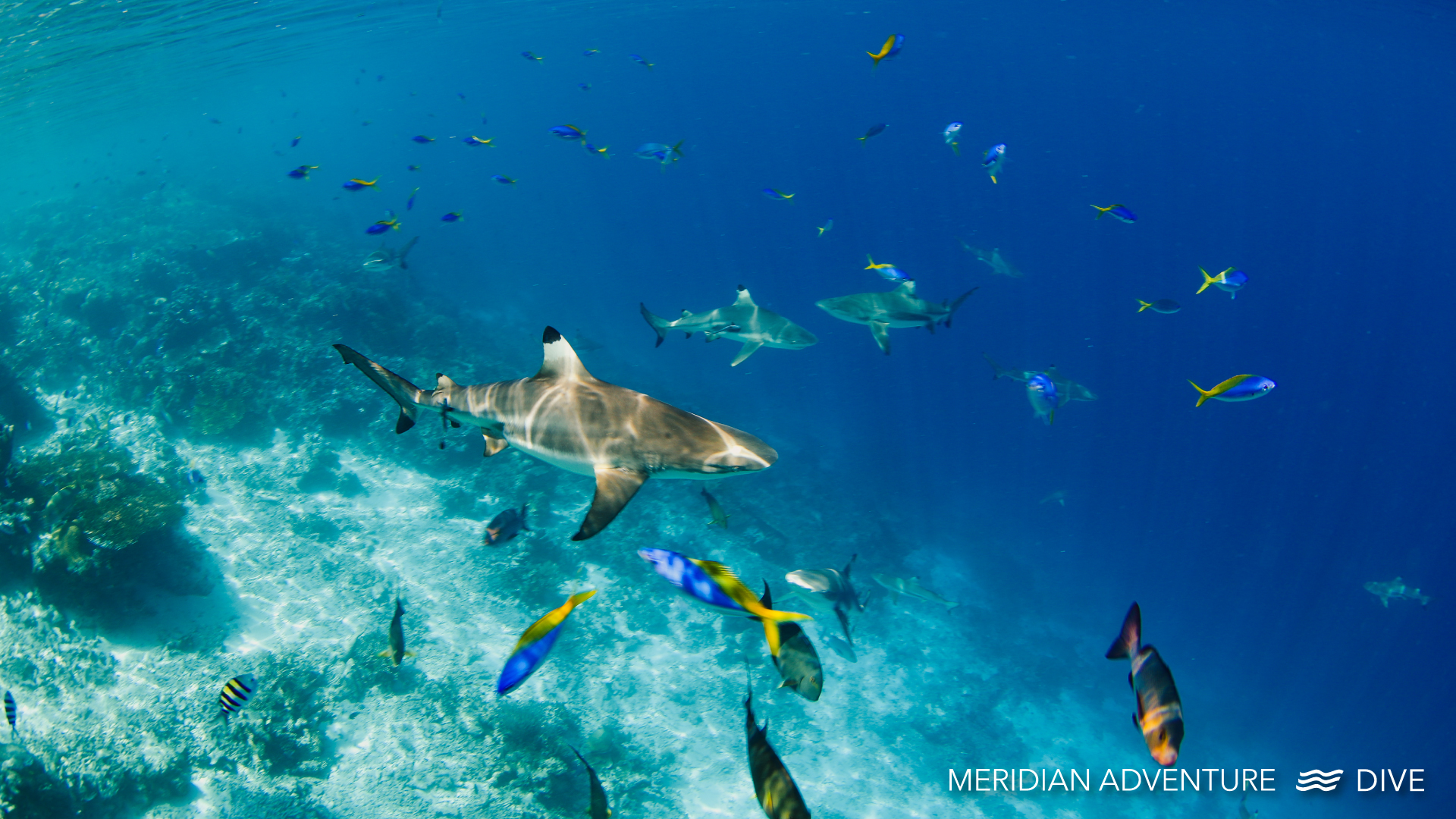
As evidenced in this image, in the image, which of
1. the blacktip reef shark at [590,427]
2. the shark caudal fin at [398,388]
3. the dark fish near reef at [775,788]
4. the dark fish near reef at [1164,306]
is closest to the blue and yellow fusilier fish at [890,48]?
the dark fish near reef at [1164,306]

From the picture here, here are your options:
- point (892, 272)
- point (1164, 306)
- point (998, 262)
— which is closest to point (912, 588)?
point (892, 272)

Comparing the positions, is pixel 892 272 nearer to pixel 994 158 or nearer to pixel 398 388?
pixel 994 158

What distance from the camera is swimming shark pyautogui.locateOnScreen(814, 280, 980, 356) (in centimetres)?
788

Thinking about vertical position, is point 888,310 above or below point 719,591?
above

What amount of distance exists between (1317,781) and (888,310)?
89.2ft

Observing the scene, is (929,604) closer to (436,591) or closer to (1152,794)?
(1152,794)

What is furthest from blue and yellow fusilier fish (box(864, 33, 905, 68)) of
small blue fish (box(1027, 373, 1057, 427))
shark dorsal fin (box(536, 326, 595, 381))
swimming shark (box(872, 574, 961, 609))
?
swimming shark (box(872, 574, 961, 609))

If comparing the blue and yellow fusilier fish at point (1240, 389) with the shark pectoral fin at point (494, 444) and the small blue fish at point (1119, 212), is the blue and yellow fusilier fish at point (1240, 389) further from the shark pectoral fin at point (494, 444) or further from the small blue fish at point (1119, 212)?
the shark pectoral fin at point (494, 444)

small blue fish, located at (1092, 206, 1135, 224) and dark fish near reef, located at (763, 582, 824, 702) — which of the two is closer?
dark fish near reef, located at (763, 582, 824, 702)

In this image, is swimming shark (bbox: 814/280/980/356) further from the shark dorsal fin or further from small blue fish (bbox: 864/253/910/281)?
the shark dorsal fin

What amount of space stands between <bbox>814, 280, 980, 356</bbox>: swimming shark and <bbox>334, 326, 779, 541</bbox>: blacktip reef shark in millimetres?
4350

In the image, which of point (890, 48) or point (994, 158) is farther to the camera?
point (994, 158)

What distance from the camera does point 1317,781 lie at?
797 inches

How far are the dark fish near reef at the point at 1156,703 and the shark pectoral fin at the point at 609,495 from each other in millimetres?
2522
